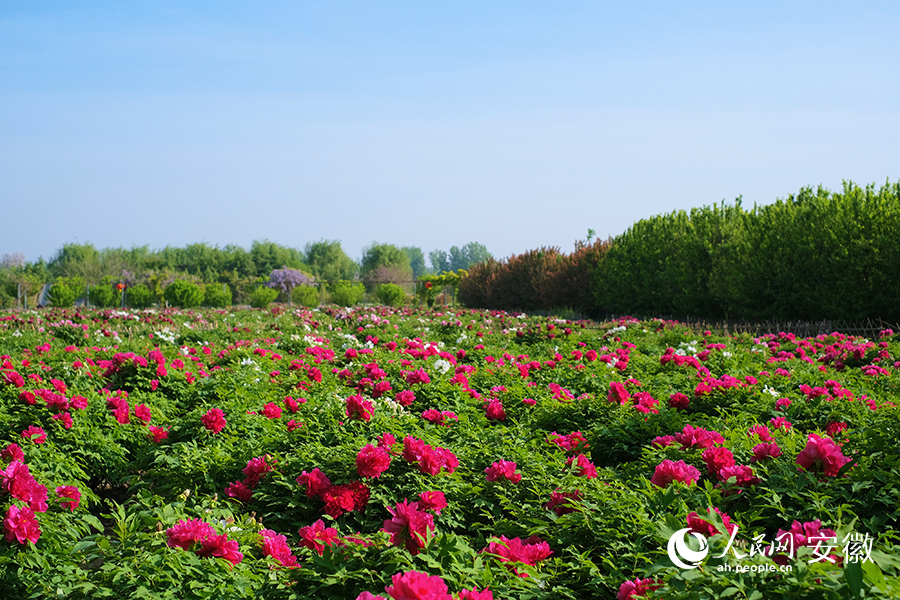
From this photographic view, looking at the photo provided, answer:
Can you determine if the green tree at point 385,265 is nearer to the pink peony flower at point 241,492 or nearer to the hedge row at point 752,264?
the hedge row at point 752,264

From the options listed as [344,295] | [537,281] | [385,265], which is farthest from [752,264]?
[385,265]

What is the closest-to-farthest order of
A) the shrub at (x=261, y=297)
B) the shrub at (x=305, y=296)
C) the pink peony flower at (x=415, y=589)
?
1. the pink peony flower at (x=415, y=589)
2. the shrub at (x=305, y=296)
3. the shrub at (x=261, y=297)

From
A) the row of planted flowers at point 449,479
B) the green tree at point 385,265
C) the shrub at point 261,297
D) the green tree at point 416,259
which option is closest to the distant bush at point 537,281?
the shrub at point 261,297

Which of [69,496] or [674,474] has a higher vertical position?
[674,474]

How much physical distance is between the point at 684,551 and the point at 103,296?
3705cm

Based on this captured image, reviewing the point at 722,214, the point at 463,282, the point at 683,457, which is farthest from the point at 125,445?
the point at 463,282

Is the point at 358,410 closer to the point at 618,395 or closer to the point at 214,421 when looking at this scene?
the point at 214,421

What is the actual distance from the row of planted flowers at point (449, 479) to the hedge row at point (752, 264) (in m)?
8.52

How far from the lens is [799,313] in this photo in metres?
14.1

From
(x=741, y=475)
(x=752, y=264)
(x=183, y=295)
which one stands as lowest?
(x=741, y=475)

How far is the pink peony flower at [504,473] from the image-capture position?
2.71m

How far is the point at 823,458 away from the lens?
2412 millimetres

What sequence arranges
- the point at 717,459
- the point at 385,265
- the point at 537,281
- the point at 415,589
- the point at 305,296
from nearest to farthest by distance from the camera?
the point at 415,589 → the point at 717,459 → the point at 537,281 → the point at 305,296 → the point at 385,265

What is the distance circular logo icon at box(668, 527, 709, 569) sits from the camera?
1753mm
